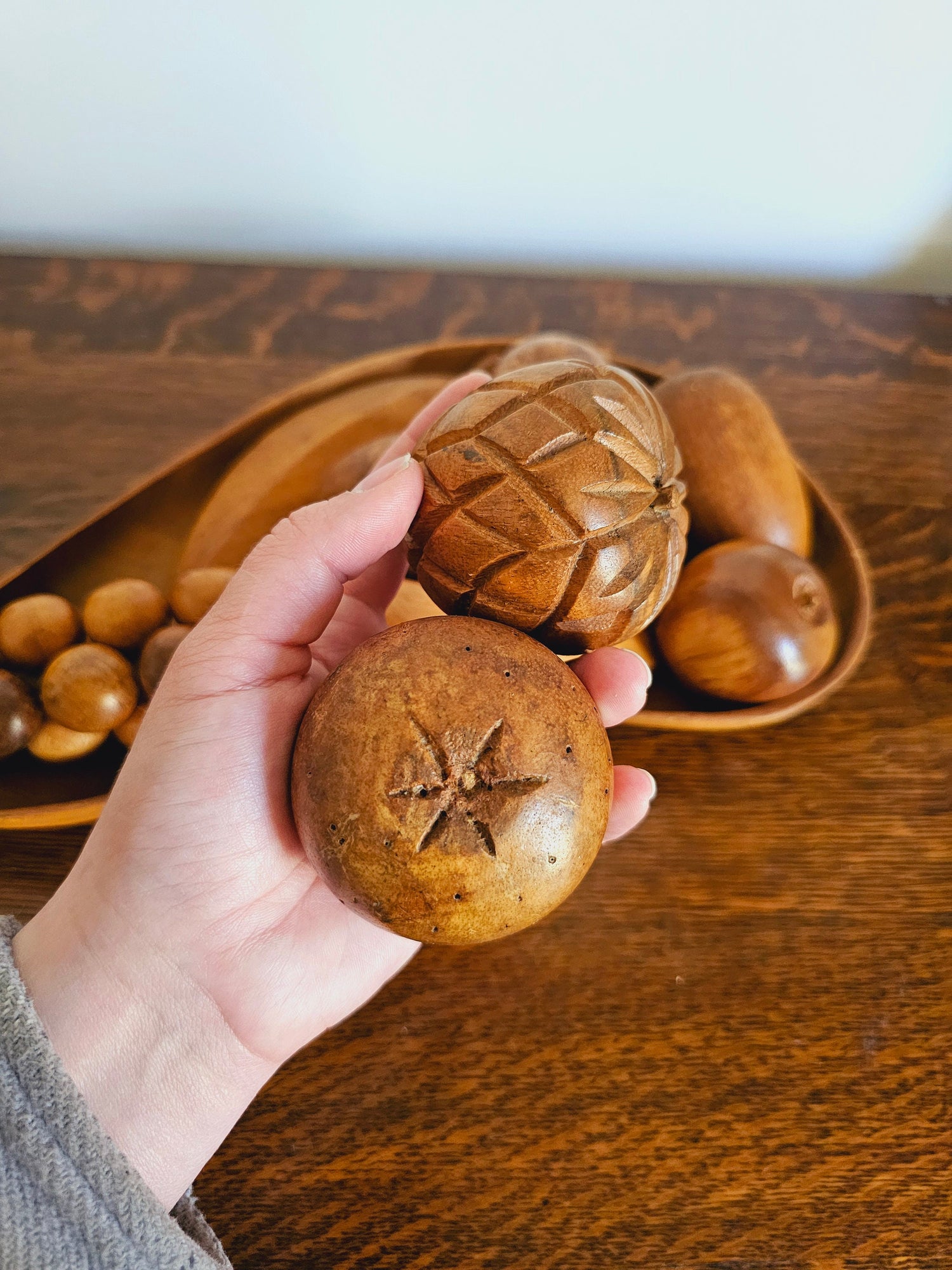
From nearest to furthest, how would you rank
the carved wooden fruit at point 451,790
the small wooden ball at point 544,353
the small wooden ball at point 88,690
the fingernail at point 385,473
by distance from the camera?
the carved wooden fruit at point 451,790 < the fingernail at point 385,473 < the small wooden ball at point 88,690 < the small wooden ball at point 544,353

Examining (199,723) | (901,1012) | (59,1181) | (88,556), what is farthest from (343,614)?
(901,1012)

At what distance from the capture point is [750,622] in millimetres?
889

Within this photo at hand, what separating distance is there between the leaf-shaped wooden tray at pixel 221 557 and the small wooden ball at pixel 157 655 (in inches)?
3.9

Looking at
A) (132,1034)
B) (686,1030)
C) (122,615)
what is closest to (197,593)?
(122,615)

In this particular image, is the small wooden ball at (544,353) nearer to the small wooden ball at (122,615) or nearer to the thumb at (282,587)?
the thumb at (282,587)

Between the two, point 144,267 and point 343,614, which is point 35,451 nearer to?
point 144,267

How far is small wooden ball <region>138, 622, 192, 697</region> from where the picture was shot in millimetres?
897

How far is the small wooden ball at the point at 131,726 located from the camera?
0.91 metres

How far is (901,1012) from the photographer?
893 millimetres

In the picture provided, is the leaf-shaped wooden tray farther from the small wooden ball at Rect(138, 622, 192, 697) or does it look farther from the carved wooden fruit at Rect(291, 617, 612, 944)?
the carved wooden fruit at Rect(291, 617, 612, 944)

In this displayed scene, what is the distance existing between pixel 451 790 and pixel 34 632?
60 cm

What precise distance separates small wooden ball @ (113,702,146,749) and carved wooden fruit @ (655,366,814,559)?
2.14 feet

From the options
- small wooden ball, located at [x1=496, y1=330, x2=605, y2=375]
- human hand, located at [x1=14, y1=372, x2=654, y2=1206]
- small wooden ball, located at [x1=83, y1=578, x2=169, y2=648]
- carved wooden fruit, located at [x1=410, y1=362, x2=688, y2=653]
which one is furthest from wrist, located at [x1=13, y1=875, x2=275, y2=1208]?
small wooden ball, located at [x1=496, y1=330, x2=605, y2=375]

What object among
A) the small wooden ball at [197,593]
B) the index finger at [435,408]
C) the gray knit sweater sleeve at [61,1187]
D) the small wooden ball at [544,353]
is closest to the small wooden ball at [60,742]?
the small wooden ball at [197,593]
